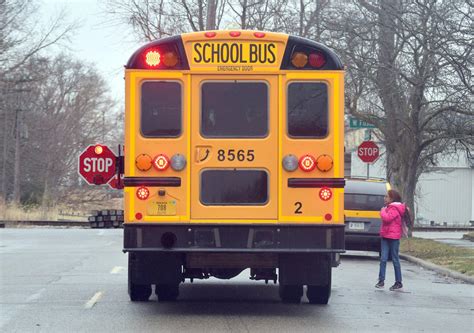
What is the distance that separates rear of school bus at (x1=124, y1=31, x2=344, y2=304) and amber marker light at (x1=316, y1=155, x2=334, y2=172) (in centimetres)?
1

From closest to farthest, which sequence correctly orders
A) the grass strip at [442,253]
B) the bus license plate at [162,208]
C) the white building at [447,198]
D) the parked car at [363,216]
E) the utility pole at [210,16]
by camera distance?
the bus license plate at [162,208] < the grass strip at [442,253] < the parked car at [363,216] < the utility pole at [210,16] < the white building at [447,198]

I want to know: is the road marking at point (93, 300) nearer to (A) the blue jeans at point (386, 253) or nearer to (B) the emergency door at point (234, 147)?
(B) the emergency door at point (234, 147)

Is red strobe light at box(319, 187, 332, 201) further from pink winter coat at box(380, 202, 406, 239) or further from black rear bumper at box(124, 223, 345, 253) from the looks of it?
pink winter coat at box(380, 202, 406, 239)

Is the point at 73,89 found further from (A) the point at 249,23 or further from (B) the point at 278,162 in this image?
(B) the point at 278,162

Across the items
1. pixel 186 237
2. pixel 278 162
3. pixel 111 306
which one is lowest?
pixel 111 306

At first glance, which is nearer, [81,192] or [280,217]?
[280,217]

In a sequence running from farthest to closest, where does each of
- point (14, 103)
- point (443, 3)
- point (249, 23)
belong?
point (14, 103) → point (249, 23) → point (443, 3)

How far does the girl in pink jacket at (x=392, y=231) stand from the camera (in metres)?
15.2

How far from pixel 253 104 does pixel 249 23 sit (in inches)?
848

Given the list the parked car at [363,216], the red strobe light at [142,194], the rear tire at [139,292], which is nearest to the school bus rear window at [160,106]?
the red strobe light at [142,194]

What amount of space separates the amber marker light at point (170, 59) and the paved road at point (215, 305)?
9.55ft

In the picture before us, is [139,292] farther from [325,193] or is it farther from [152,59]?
[152,59]

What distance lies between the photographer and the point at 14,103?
60.0 meters

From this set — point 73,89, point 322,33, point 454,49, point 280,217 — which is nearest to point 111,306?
point 280,217
